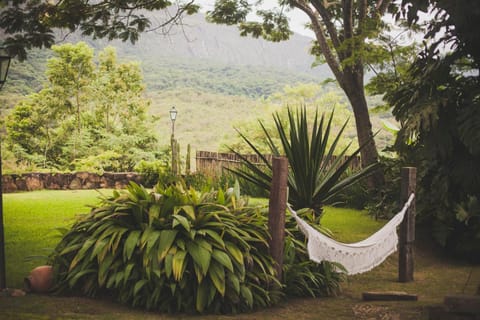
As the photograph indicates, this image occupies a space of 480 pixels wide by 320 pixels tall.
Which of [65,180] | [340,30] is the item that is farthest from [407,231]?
[65,180]

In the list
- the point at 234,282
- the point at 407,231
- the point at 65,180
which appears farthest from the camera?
the point at 65,180

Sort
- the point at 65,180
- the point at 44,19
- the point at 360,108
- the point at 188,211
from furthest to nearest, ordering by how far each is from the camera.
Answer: the point at 65,180
the point at 360,108
the point at 44,19
the point at 188,211

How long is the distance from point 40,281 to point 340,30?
8.92m

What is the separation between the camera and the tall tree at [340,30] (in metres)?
8.05

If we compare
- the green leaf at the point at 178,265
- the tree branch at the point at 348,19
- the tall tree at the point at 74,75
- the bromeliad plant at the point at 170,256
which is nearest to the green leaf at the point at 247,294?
the bromeliad plant at the point at 170,256

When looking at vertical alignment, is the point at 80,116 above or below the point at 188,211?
above

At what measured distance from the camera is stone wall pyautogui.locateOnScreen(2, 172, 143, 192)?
1257 cm

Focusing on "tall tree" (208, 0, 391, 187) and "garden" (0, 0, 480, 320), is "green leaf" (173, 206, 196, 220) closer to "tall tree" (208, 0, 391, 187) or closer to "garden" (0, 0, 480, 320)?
"garden" (0, 0, 480, 320)

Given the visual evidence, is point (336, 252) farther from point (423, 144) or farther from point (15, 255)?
point (15, 255)

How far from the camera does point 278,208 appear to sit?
3961 mm

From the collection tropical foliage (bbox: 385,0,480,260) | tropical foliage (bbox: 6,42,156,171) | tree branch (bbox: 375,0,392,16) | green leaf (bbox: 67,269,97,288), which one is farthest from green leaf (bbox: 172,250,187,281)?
tropical foliage (bbox: 6,42,156,171)

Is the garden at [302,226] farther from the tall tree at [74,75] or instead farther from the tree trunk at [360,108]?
the tall tree at [74,75]

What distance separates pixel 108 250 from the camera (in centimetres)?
386

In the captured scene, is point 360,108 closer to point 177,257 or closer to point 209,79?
point 177,257
